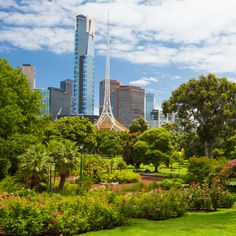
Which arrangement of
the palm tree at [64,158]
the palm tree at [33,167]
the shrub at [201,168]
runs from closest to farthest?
the palm tree at [33,167], the palm tree at [64,158], the shrub at [201,168]

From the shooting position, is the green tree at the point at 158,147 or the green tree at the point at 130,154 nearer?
the green tree at the point at 158,147

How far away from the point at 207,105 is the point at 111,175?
12.1 meters

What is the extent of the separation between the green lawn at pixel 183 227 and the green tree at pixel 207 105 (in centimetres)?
2320

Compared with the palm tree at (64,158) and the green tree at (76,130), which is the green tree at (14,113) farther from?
the green tree at (76,130)

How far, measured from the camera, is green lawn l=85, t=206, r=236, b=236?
1257 centimetres

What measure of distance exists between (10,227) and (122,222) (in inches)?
175

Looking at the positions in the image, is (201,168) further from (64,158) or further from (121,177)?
(64,158)

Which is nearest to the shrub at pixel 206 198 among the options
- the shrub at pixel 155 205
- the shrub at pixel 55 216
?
the shrub at pixel 155 205

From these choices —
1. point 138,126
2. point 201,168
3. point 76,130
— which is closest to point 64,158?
point 201,168

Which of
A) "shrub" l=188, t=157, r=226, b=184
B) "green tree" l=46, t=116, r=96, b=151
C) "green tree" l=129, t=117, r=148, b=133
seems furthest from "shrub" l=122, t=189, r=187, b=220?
"green tree" l=129, t=117, r=148, b=133

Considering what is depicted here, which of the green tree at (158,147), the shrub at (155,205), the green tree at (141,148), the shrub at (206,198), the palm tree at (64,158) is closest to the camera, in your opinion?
the shrub at (155,205)

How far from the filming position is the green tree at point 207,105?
129ft

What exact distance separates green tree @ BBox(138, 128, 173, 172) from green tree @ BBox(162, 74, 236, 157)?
3675 mm

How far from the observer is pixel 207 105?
38.5 m
